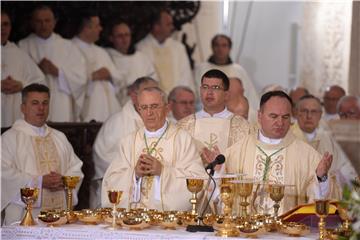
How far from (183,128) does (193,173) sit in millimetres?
941

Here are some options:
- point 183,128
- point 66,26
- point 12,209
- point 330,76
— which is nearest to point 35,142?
point 12,209

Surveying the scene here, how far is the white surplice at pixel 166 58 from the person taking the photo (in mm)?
14367

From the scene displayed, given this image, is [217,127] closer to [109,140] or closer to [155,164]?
[155,164]

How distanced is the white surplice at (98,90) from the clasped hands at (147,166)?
428 centimetres

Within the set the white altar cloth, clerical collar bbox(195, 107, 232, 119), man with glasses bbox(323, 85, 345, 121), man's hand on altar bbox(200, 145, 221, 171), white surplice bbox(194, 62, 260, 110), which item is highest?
white surplice bbox(194, 62, 260, 110)

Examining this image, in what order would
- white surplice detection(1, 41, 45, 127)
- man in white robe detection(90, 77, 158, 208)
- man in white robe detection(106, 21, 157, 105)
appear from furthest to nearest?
man in white robe detection(106, 21, 157, 105), white surplice detection(1, 41, 45, 127), man in white robe detection(90, 77, 158, 208)

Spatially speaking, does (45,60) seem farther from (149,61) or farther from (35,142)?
(35,142)

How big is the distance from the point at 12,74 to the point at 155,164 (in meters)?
3.71

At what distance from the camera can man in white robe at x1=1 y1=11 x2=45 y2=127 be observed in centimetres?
1178

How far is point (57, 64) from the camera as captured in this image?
42.4 feet

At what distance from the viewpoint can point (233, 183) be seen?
7938 mm

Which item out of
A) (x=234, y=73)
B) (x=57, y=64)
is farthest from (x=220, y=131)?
(x=234, y=73)

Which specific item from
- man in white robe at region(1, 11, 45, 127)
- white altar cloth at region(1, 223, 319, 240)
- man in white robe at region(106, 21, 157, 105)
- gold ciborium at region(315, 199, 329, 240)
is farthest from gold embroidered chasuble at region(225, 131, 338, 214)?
man in white robe at region(106, 21, 157, 105)

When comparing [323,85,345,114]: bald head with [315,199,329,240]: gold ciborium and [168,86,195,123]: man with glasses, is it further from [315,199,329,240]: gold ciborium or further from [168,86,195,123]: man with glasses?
[315,199,329,240]: gold ciborium
